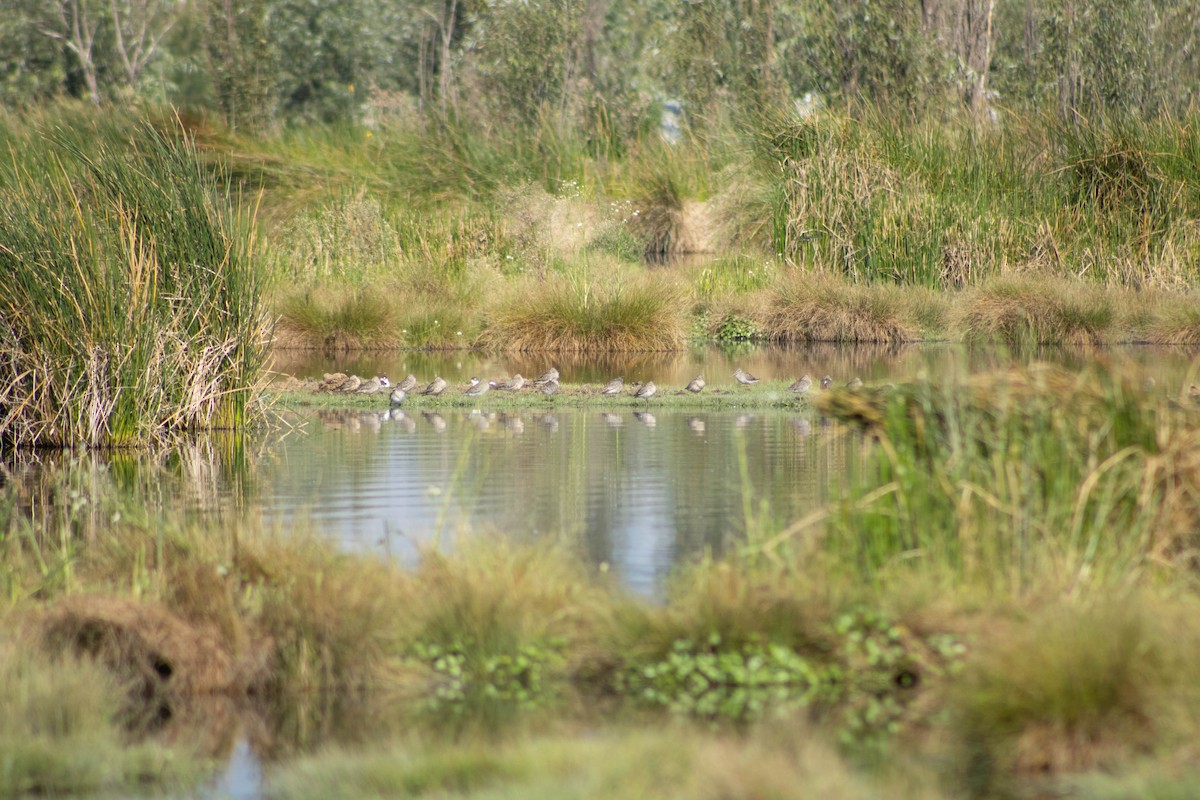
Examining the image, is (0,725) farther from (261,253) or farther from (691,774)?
(261,253)

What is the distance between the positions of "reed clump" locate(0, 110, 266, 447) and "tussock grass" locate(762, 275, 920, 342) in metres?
12.9

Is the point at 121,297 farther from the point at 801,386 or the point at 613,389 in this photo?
the point at 801,386

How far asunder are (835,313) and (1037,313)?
3020 mm

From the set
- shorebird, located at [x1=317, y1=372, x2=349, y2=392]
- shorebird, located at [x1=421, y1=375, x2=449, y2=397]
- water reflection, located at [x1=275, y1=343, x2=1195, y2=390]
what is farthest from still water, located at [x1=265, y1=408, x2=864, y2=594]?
water reflection, located at [x1=275, y1=343, x2=1195, y2=390]

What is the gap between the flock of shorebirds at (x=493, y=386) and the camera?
→ 55.7 ft

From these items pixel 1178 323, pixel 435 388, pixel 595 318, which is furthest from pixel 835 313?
pixel 435 388

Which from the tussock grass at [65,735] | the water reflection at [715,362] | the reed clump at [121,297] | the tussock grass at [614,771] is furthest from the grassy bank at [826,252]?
the tussock grass at [614,771]

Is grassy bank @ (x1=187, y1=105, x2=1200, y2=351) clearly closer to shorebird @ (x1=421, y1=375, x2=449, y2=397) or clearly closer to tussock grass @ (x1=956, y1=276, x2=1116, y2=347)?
tussock grass @ (x1=956, y1=276, x2=1116, y2=347)

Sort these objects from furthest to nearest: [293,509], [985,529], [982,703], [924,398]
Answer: [293,509]
[924,398]
[985,529]
[982,703]

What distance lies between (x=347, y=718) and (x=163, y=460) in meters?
6.97

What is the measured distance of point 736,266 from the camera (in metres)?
29.5

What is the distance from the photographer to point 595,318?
23.9 metres

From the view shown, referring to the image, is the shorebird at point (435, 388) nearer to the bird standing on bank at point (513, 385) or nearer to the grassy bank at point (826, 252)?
the bird standing on bank at point (513, 385)

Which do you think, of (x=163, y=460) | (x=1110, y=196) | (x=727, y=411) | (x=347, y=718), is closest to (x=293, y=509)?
(x=163, y=460)
